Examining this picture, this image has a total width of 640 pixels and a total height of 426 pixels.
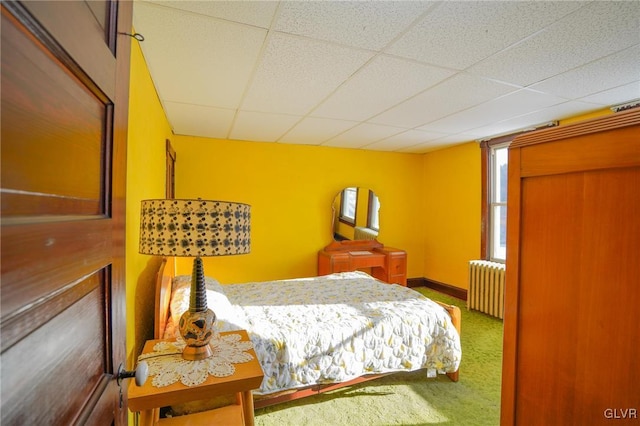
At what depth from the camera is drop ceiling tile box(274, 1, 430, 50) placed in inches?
51.7

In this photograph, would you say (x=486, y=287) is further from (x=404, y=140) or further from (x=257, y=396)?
(x=257, y=396)

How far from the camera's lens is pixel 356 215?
452 cm

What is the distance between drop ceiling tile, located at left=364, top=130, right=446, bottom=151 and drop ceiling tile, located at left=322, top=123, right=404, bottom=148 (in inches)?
5.4

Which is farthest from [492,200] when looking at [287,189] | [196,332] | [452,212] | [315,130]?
[196,332]

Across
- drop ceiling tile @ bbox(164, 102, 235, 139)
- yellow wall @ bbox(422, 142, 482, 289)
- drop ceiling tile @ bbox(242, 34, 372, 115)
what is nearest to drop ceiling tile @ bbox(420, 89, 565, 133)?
yellow wall @ bbox(422, 142, 482, 289)

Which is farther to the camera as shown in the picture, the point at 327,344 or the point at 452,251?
the point at 452,251

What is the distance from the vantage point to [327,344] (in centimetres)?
188

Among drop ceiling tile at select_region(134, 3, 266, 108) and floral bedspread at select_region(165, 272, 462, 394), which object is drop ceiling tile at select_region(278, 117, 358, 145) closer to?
drop ceiling tile at select_region(134, 3, 266, 108)

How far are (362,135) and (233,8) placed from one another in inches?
99.7

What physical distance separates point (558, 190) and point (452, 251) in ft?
13.2

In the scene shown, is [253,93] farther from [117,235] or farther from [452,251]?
[452,251]

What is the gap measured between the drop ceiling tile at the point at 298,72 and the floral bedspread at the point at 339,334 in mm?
1512

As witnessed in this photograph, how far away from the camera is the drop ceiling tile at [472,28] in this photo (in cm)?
132

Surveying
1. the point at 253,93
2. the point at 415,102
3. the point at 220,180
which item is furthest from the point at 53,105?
the point at 220,180
